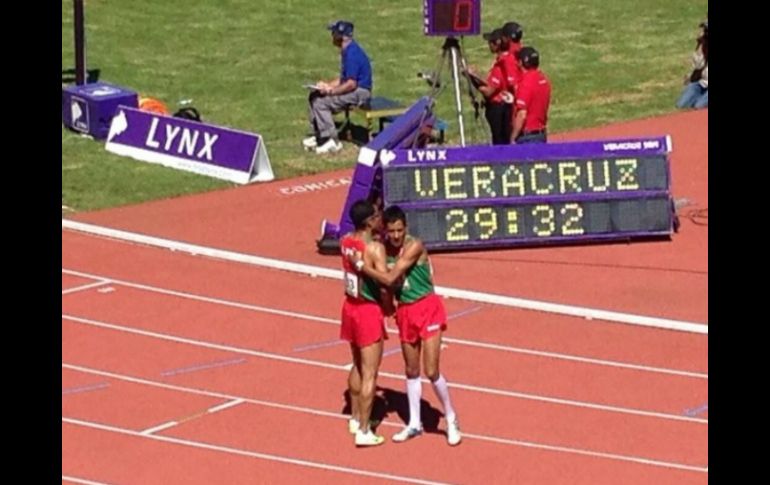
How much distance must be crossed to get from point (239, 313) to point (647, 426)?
4401 millimetres

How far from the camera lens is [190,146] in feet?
67.5

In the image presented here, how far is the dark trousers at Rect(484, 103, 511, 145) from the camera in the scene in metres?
18.8

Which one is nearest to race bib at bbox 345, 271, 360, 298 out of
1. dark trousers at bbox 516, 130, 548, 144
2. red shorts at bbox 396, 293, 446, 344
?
red shorts at bbox 396, 293, 446, 344

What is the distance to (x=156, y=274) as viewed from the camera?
1650cm

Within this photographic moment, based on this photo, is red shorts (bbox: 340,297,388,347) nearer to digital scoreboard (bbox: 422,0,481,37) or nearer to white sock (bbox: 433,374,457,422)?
white sock (bbox: 433,374,457,422)

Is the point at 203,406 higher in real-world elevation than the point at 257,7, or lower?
lower

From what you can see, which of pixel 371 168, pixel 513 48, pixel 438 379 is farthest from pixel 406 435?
pixel 513 48

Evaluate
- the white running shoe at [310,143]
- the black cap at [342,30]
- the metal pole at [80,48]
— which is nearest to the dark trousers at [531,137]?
the black cap at [342,30]

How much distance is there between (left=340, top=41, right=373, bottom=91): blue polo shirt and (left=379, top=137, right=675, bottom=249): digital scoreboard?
4.22 meters

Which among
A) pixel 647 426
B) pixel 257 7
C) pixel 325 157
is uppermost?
pixel 257 7

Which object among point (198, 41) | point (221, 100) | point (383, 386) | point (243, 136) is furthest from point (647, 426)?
point (198, 41)

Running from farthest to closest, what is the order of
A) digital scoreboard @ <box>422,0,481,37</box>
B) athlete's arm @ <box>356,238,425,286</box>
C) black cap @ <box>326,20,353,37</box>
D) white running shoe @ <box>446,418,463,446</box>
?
black cap @ <box>326,20,353,37</box>, digital scoreboard @ <box>422,0,481,37</box>, white running shoe @ <box>446,418,463,446</box>, athlete's arm @ <box>356,238,425,286</box>

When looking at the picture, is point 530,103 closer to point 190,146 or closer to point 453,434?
point 190,146
